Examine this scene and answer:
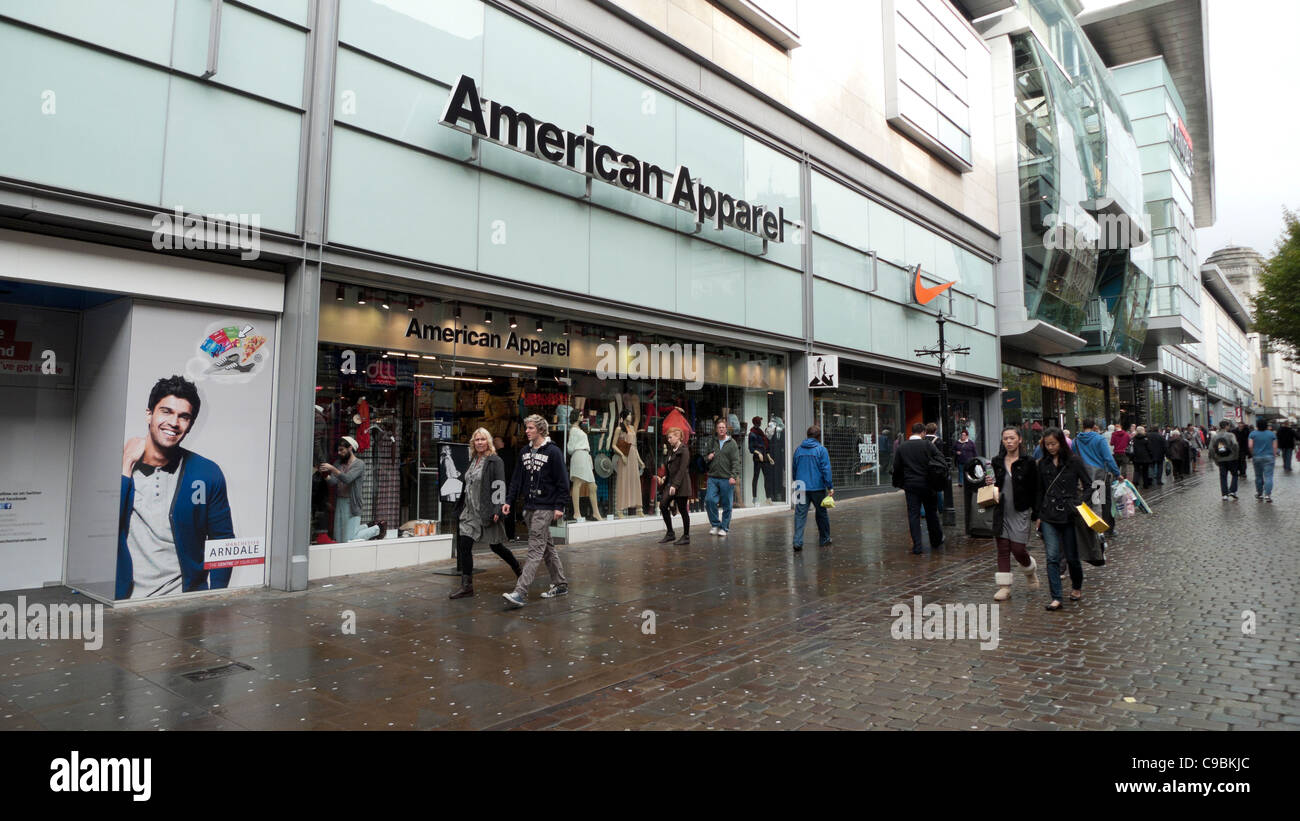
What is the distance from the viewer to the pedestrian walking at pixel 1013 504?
763cm

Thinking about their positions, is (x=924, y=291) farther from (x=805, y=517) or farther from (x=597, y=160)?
(x=597, y=160)

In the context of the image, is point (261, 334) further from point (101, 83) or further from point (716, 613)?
point (716, 613)

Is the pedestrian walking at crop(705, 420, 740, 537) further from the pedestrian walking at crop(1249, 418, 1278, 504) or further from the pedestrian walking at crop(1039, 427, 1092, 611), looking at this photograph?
the pedestrian walking at crop(1249, 418, 1278, 504)

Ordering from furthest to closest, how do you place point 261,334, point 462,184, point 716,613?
point 462,184, point 261,334, point 716,613

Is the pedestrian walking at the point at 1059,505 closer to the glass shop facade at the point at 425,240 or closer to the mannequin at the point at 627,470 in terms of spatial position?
the glass shop facade at the point at 425,240

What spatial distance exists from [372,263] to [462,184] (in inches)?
76.5

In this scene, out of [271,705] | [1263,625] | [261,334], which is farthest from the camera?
[261,334]

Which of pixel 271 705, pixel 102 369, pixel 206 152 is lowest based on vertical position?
pixel 271 705

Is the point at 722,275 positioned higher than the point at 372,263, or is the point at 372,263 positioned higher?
the point at 722,275

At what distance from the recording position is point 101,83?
7348 mm

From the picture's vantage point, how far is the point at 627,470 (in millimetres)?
13734

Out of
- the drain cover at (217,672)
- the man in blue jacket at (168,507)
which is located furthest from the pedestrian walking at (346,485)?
the drain cover at (217,672)

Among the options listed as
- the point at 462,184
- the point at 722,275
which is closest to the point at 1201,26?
the point at 722,275
